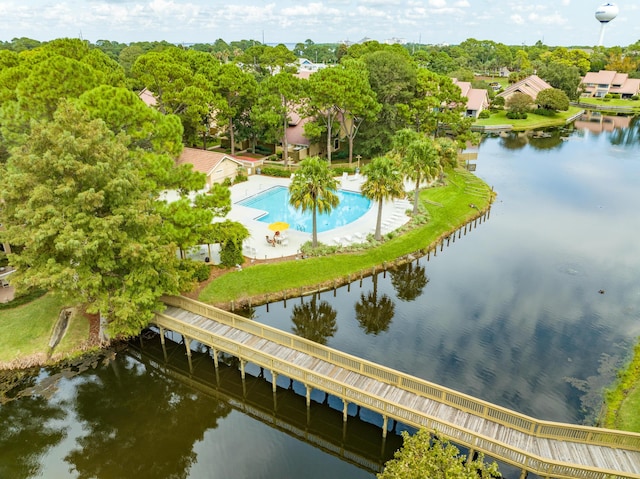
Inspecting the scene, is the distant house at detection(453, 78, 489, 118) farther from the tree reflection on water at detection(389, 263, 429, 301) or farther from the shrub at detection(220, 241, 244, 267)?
the shrub at detection(220, 241, 244, 267)

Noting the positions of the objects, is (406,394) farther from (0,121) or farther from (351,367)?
(0,121)

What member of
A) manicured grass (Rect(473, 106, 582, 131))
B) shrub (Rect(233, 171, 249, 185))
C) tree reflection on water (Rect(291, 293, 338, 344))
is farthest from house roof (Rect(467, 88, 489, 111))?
tree reflection on water (Rect(291, 293, 338, 344))

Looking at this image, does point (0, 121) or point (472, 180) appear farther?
point (472, 180)

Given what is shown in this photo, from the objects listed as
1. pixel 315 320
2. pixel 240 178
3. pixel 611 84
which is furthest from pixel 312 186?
pixel 611 84

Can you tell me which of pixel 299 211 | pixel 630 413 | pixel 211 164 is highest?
pixel 211 164

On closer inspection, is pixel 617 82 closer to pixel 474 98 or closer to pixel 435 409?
pixel 474 98

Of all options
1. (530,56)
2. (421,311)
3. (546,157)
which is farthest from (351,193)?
(530,56)
